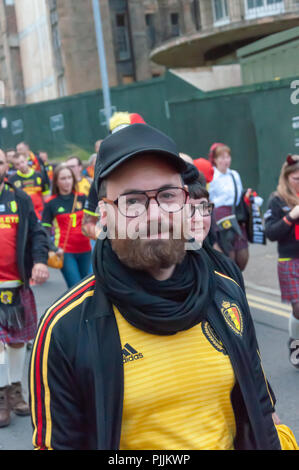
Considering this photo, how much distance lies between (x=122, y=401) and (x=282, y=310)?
6.27m

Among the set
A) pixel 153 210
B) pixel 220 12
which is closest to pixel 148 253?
pixel 153 210

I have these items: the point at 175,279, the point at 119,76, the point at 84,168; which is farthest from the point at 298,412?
the point at 119,76

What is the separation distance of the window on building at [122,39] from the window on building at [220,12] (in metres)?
12.1

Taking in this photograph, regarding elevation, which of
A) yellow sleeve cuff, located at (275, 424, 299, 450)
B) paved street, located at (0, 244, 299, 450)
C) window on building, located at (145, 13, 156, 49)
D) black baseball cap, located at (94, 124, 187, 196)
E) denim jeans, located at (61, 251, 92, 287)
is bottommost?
paved street, located at (0, 244, 299, 450)

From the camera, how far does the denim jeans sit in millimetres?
7582

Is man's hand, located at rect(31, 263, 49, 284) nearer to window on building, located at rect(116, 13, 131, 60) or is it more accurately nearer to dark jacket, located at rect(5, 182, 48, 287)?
dark jacket, located at rect(5, 182, 48, 287)

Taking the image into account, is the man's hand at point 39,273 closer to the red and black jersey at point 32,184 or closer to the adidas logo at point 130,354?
the adidas logo at point 130,354

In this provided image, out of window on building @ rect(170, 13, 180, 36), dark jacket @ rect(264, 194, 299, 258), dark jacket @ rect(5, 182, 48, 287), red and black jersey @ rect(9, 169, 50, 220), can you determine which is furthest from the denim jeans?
window on building @ rect(170, 13, 180, 36)

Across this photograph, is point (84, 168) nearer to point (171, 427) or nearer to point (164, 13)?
point (171, 427)

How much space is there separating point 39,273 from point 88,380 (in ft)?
Result: 11.2

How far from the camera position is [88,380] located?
1.80 m

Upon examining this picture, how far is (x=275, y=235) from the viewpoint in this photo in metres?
5.84

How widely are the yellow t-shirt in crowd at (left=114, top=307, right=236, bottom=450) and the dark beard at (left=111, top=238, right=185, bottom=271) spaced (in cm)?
15

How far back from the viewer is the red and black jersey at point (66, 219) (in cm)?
768
